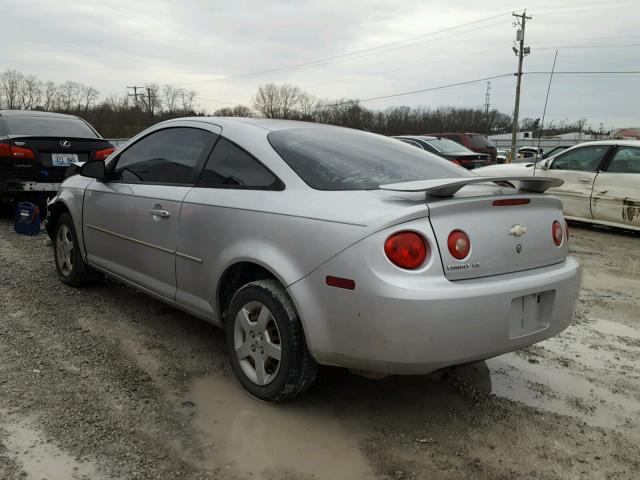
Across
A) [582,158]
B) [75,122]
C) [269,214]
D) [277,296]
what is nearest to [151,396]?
[277,296]

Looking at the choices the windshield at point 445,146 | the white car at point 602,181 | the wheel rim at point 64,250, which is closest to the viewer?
the wheel rim at point 64,250

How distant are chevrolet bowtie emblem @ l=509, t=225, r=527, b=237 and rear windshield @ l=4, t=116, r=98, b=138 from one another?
720cm

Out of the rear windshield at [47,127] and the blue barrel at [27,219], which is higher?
the rear windshield at [47,127]

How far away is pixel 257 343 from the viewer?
9.49 feet

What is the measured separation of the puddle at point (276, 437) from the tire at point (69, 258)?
217cm

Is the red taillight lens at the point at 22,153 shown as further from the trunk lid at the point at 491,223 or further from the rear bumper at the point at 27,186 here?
the trunk lid at the point at 491,223

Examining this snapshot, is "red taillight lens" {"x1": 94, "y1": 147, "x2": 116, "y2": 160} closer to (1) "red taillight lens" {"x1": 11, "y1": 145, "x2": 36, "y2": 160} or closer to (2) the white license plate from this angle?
(2) the white license plate

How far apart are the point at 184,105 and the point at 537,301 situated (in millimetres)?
85278

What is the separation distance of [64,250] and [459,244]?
153 inches

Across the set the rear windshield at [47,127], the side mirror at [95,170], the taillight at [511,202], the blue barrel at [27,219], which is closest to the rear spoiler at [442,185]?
the taillight at [511,202]

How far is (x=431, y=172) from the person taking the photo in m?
3.29

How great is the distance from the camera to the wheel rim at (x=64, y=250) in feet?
16.0

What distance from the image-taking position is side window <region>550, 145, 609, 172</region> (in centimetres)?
875

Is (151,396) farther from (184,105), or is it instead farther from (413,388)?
(184,105)
